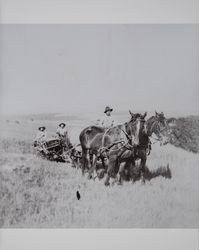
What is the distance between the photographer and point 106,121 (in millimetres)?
2014

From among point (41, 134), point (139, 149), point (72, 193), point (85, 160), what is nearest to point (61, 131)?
point (41, 134)

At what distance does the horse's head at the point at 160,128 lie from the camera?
201cm

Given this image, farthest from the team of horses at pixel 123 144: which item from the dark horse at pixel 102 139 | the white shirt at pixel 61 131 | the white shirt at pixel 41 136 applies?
the white shirt at pixel 41 136

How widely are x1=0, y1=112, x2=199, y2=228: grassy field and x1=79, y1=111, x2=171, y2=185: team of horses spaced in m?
0.06

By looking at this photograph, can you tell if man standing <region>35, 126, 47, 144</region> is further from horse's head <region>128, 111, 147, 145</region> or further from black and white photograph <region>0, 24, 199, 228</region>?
horse's head <region>128, 111, 147, 145</region>

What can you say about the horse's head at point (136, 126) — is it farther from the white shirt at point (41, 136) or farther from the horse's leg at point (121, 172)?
the white shirt at point (41, 136)

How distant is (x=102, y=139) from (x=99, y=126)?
0.09 m

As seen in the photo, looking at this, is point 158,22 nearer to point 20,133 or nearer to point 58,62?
point 58,62

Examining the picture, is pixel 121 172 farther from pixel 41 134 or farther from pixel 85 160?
pixel 41 134

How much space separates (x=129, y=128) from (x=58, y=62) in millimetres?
631

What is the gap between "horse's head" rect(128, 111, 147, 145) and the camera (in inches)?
79.0

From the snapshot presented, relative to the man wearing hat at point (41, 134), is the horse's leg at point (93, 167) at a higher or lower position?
lower

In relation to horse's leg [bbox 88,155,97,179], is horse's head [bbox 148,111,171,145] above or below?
above

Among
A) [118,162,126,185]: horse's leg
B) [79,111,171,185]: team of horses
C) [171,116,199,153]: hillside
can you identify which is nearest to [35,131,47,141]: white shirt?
[79,111,171,185]: team of horses
